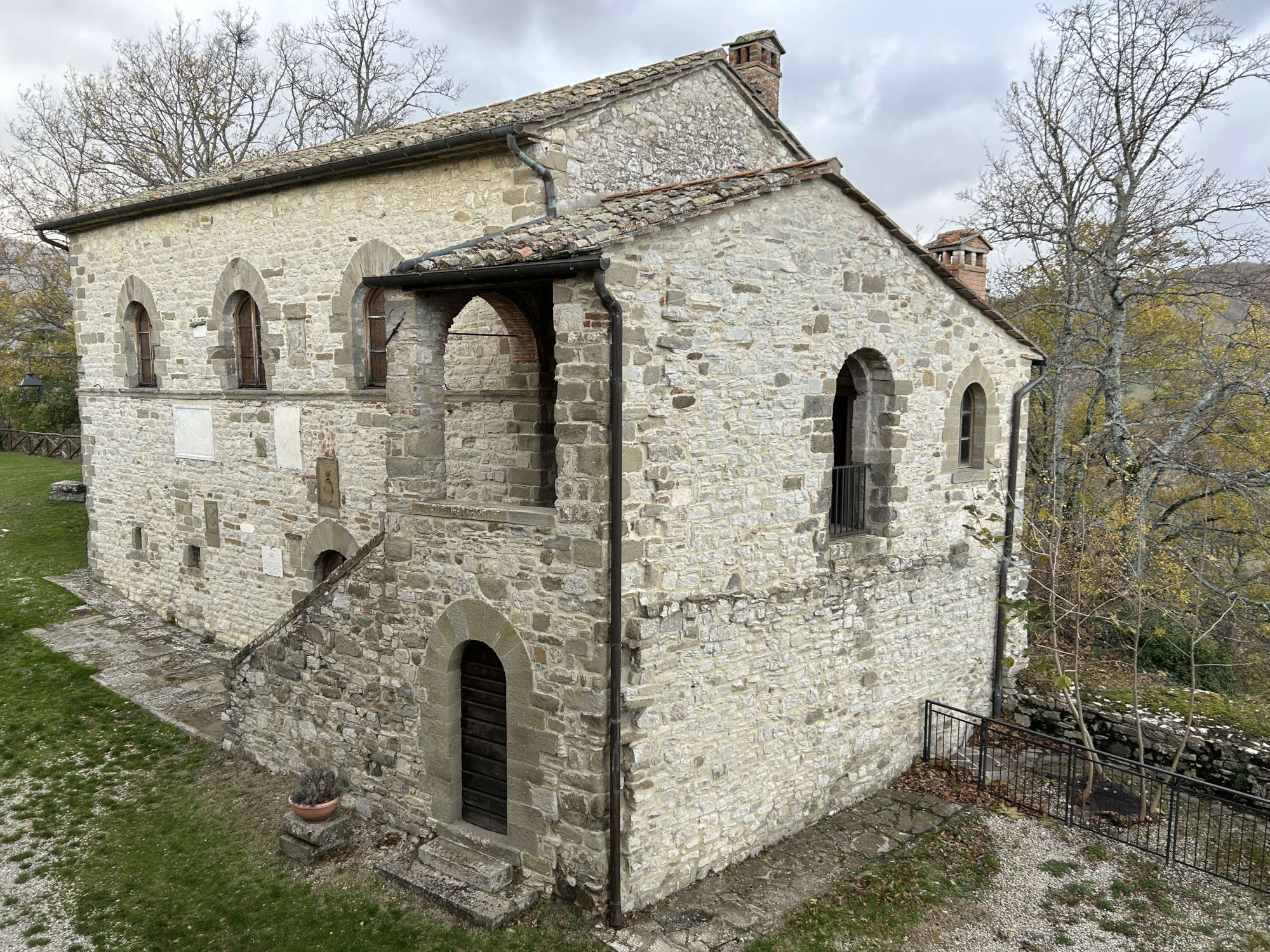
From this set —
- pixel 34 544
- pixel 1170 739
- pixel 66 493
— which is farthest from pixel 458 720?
pixel 66 493

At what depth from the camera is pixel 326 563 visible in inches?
457

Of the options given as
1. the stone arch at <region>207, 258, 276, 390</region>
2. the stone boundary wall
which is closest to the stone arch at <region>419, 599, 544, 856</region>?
the stone arch at <region>207, 258, 276, 390</region>

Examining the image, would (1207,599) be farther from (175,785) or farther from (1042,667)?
(175,785)

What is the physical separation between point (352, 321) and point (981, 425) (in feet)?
27.3

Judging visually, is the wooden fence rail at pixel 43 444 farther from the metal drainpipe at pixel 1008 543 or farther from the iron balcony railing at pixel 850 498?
the metal drainpipe at pixel 1008 543

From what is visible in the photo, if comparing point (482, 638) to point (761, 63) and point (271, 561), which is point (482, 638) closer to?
point (271, 561)

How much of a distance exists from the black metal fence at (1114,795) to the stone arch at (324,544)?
7.82 meters

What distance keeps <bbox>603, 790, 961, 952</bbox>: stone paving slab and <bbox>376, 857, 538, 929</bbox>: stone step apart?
0.84m

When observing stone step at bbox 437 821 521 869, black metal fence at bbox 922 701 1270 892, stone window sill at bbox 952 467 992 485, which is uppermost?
stone window sill at bbox 952 467 992 485

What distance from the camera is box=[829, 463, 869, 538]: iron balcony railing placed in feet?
29.9

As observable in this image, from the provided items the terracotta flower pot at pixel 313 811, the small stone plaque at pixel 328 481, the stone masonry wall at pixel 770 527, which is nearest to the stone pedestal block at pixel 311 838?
the terracotta flower pot at pixel 313 811

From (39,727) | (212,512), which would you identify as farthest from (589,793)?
(212,512)

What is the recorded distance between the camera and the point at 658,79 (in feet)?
31.3

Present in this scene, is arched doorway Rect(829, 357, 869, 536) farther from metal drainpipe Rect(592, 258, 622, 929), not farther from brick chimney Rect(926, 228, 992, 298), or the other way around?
metal drainpipe Rect(592, 258, 622, 929)
